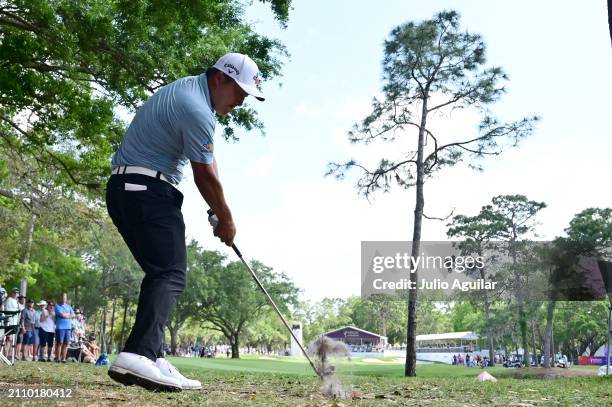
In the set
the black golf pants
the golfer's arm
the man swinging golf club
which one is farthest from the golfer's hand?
the black golf pants

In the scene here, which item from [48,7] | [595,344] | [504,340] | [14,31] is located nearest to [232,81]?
[48,7]

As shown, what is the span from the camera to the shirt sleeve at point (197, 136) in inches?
144

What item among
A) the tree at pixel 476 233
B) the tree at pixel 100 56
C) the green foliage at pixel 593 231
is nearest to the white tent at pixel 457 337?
the tree at pixel 476 233

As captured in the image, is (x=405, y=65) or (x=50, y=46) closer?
(x=50, y=46)

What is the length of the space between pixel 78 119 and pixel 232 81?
11.0m

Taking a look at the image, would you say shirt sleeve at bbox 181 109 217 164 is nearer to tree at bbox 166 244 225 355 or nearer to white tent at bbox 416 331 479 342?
white tent at bbox 416 331 479 342

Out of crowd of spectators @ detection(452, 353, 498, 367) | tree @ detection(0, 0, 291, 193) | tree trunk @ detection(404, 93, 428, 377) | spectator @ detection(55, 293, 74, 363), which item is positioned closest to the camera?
tree @ detection(0, 0, 291, 193)

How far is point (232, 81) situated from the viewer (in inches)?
154

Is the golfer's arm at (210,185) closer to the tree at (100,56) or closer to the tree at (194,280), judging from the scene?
the tree at (100,56)

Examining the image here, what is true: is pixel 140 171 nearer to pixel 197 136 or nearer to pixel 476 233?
pixel 197 136

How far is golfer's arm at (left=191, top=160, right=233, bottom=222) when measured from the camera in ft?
12.1

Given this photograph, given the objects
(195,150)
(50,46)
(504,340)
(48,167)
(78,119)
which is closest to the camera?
(195,150)

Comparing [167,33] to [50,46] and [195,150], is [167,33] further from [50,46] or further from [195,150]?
[195,150]

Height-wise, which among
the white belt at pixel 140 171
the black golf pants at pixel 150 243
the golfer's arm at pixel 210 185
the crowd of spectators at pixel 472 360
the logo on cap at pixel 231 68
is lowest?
the crowd of spectators at pixel 472 360
